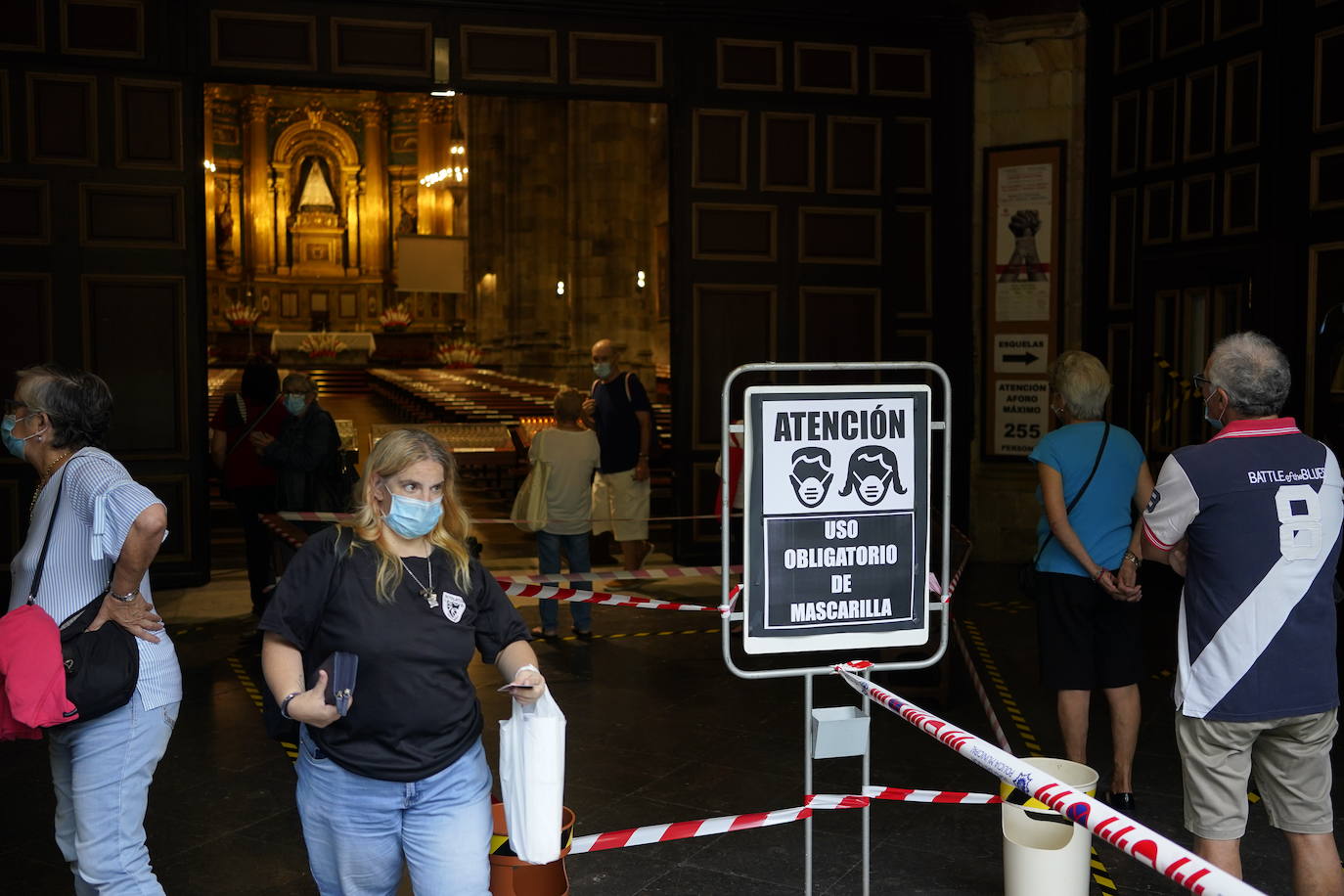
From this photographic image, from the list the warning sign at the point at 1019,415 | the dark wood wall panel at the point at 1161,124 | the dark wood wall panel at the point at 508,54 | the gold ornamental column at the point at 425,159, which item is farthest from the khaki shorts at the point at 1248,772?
the gold ornamental column at the point at 425,159

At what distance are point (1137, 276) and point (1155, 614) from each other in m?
2.65

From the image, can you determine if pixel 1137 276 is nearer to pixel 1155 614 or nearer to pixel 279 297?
pixel 1155 614

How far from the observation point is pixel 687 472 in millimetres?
11688

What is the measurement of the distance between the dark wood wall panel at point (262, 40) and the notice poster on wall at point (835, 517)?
25.5 ft

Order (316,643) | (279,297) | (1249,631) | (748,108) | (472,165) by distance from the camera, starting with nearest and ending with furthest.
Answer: (316,643), (1249,631), (748,108), (472,165), (279,297)

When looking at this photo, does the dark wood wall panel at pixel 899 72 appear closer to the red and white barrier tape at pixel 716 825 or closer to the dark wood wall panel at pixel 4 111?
the dark wood wall panel at pixel 4 111

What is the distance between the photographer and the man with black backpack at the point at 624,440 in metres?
10.5

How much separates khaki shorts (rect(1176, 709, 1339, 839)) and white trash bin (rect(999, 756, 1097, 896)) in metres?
0.39

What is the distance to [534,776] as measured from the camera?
310 cm

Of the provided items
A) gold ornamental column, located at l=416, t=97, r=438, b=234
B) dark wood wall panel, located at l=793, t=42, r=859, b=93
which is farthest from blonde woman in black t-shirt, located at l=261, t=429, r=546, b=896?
gold ornamental column, located at l=416, t=97, r=438, b=234

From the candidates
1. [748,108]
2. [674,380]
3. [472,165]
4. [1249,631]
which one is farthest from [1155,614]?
[472,165]

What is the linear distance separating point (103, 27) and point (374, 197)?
3360 cm

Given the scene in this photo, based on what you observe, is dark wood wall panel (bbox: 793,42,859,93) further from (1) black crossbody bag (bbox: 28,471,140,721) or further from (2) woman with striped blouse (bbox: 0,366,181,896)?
(1) black crossbody bag (bbox: 28,471,140,721)

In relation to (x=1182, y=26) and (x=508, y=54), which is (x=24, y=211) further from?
(x=1182, y=26)
